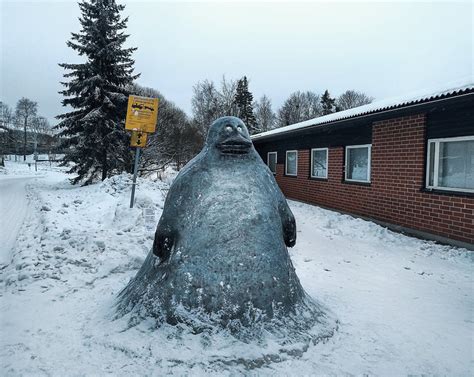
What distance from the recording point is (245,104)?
129ft

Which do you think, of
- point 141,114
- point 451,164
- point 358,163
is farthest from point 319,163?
point 141,114

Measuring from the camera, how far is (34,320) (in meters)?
3.15

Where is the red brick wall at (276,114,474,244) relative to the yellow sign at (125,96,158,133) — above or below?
below

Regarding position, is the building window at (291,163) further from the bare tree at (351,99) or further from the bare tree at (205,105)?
the bare tree at (351,99)

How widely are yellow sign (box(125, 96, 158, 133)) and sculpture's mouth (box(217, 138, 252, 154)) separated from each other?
21.0 ft

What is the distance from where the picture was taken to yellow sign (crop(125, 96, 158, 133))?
29.4 feet

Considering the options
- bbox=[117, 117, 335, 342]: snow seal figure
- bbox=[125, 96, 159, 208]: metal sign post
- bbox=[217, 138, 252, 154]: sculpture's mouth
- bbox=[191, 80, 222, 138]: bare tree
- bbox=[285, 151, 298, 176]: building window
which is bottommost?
bbox=[117, 117, 335, 342]: snow seal figure

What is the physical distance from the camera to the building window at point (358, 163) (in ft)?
32.3

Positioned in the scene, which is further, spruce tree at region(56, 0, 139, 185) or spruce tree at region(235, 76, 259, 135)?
spruce tree at region(235, 76, 259, 135)

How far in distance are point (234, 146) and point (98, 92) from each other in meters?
15.7

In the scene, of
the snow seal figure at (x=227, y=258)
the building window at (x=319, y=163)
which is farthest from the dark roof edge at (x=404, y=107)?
the snow seal figure at (x=227, y=258)

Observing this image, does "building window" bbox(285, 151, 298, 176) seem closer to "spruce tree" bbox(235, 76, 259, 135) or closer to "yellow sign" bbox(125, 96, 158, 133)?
"yellow sign" bbox(125, 96, 158, 133)

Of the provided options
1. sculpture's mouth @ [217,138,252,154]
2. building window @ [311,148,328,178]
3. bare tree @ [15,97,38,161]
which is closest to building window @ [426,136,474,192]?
building window @ [311,148,328,178]

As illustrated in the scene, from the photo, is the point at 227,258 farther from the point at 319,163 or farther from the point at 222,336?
the point at 319,163
